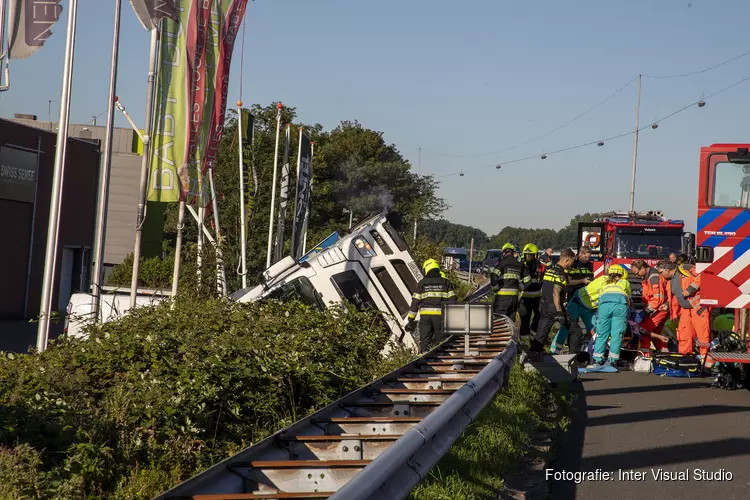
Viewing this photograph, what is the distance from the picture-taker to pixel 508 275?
1647cm

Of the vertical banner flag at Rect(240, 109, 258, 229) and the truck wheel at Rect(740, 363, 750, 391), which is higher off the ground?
the vertical banner flag at Rect(240, 109, 258, 229)

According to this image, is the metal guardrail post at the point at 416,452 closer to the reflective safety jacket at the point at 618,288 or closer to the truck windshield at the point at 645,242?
the reflective safety jacket at the point at 618,288

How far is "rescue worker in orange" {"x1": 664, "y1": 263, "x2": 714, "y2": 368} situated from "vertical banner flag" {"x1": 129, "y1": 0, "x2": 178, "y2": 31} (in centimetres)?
946

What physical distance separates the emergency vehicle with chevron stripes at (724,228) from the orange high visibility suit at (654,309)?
415 cm

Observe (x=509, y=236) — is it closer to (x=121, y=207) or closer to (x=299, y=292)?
(x=121, y=207)

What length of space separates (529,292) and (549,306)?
1.51m

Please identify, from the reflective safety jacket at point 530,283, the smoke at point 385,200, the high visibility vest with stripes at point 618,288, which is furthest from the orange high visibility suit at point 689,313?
the smoke at point 385,200

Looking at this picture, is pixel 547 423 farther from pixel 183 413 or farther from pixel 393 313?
pixel 393 313

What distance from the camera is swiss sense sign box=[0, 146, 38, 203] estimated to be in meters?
29.0

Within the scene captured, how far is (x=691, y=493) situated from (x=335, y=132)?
5730 cm

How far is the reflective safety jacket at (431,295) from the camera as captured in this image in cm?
1464

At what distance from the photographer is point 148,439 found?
713cm

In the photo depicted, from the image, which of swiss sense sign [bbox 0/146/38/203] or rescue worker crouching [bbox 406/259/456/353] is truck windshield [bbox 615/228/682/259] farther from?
swiss sense sign [bbox 0/146/38/203]

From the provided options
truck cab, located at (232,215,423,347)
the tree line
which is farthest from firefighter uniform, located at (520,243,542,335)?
the tree line
